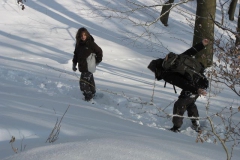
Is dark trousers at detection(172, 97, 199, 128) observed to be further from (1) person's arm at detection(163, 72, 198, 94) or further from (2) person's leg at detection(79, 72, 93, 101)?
(2) person's leg at detection(79, 72, 93, 101)

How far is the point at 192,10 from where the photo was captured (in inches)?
890

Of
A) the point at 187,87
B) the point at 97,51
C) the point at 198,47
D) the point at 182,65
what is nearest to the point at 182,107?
the point at 187,87

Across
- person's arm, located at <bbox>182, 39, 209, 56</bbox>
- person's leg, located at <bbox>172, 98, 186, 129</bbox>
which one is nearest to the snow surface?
person's leg, located at <bbox>172, 98, 186, 129</bbox>

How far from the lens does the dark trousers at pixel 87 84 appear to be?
784cm

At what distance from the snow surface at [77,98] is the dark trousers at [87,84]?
31 centimetres

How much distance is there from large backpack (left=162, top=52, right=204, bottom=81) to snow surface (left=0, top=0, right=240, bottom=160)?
0.67 m

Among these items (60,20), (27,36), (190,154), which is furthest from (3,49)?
(190,154)

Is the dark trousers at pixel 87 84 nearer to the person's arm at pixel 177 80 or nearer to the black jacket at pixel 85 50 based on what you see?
the black jacket at pixel 85 50

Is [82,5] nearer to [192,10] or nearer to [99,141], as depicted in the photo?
[192,10]

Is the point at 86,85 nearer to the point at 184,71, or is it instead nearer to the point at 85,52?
the point at 85,52

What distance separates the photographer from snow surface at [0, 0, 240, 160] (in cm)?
373

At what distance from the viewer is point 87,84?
788 cm

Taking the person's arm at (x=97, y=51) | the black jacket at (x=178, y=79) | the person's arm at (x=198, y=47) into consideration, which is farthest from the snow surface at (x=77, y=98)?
the person's arm at (x=198, y=47)

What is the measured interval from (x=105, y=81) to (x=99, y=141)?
20.1 feet
